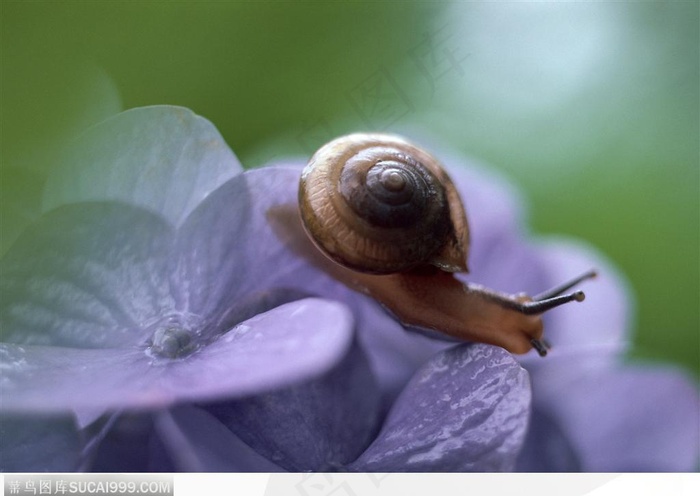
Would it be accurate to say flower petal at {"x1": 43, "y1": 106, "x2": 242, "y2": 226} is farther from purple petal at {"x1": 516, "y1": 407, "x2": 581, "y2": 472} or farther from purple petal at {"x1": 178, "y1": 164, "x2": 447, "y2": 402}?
purple petal at {"x1": 516, "y1": 407, "x2": 581, "y2": 472}

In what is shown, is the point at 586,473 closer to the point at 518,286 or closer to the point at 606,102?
the point at 518,286

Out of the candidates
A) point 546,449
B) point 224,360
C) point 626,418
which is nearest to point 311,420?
point 224,360

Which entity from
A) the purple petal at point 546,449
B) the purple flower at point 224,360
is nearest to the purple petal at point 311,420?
the purple flower at point 224,360

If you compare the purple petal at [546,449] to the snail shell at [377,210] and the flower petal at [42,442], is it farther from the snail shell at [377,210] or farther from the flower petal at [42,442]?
the flower petal at [42,442]

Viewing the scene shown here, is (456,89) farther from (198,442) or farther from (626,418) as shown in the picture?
(198,442)

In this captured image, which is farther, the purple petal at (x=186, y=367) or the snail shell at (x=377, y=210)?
the snail shell at (x=377, y=210)

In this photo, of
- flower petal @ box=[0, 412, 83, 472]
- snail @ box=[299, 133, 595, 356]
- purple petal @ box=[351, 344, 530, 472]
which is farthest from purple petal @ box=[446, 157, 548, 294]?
flower petal @ box=[0, 412, 83, 472]
